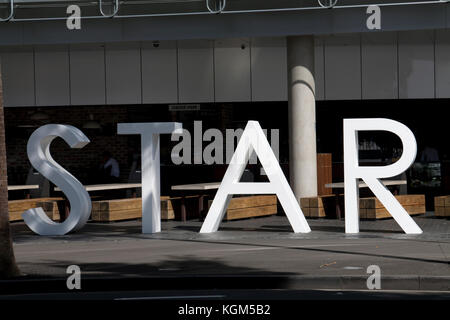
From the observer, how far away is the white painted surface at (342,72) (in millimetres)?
25250

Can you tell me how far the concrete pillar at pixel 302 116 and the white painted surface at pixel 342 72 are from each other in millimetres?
3241

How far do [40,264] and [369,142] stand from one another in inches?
589

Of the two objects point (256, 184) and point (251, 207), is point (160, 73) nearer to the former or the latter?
point (251, 207)

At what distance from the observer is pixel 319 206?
20.8 meters

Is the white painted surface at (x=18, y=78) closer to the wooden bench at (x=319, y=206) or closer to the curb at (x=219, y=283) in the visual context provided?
the wooden bench at (x=319, y=206)

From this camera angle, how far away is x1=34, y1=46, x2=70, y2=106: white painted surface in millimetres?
26281

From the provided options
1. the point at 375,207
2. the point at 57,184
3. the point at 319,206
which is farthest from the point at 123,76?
the point at 375,207

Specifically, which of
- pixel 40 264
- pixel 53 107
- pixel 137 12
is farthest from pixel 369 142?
pixel 40 264

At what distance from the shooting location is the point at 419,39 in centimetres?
2392

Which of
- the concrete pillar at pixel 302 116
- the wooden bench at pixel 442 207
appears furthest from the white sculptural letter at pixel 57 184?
the wooden bench at pixel 442 207

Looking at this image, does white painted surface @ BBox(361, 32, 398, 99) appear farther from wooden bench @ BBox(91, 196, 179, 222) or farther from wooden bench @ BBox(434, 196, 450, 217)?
wooden bench @ BBox(91, 196, 179, 222)

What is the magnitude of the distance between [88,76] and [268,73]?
5.28 m

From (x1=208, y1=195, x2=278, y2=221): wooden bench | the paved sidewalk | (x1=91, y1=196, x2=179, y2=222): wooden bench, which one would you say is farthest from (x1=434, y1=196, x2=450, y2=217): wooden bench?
(x1=91, y1=196, x2=179, y2=222): wooden bench

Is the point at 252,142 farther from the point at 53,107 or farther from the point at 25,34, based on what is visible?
the point at 53,107
